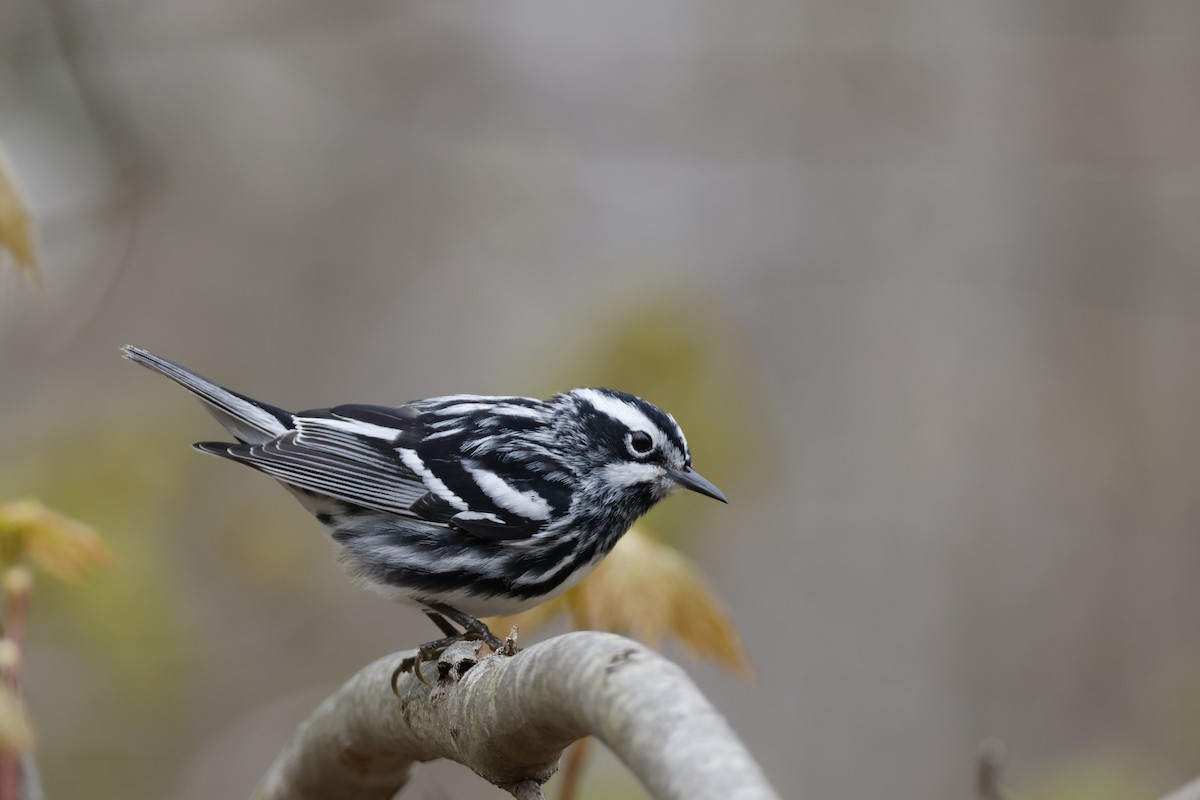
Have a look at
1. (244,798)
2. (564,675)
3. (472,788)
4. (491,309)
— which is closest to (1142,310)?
(491,309)

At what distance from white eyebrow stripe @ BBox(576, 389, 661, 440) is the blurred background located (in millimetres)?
3650

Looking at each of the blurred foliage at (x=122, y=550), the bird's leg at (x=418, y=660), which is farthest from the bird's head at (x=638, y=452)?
the blurred foliage at (x=122, y=550)

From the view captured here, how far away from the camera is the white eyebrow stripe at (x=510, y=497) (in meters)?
3.05

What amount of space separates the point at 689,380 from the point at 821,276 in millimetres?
4205

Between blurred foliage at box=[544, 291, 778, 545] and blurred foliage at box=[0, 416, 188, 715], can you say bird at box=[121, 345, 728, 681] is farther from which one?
blurred foliage at box=[0, 416, 188, 715]

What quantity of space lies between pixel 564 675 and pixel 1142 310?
24.4 feet

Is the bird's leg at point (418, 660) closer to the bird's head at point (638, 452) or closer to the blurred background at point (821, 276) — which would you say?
the bird's head at point (638, 452)

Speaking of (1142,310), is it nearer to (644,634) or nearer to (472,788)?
(472,788)

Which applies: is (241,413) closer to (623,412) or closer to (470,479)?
(470,479)

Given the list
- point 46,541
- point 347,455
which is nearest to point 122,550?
point 347,455

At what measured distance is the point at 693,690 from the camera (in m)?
1.49

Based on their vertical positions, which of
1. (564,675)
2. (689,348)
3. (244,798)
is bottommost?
(244,798)

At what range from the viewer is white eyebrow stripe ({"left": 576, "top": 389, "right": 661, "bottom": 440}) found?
10.6ft

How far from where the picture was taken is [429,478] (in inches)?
125
